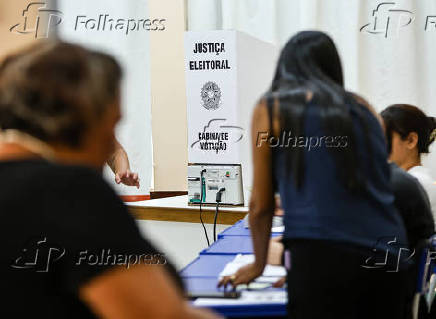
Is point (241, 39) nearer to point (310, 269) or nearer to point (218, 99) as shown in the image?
point (218, 99)

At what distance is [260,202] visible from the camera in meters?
1.40

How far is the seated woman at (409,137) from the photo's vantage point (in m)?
2.26

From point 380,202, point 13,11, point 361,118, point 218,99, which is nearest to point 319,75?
point 361,118

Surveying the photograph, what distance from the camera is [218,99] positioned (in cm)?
307

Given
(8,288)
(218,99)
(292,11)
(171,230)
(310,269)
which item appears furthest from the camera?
(292,11)

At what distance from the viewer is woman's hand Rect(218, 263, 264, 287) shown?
145 cm

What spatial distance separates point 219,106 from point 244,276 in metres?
1.73

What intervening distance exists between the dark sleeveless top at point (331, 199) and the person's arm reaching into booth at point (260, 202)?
0.10ft

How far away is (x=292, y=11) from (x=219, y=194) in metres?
1.52

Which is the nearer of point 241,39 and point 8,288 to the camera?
point 8,288
